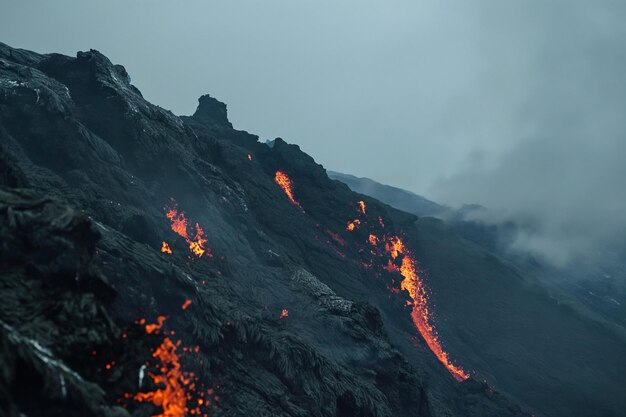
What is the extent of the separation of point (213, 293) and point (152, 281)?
27.8 ft

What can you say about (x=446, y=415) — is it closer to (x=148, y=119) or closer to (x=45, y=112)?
(x=148, y=119)

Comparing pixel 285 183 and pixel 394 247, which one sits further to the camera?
pixel 394 247

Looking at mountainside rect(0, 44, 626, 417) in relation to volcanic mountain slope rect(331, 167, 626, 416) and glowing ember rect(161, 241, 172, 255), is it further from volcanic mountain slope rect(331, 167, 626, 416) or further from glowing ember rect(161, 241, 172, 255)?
volcanic mountain slope rect(331, 167, 626, 416)

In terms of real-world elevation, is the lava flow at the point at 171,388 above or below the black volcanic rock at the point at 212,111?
below

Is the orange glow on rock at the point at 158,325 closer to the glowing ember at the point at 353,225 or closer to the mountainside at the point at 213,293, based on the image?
the mountainside at the point at 213,293

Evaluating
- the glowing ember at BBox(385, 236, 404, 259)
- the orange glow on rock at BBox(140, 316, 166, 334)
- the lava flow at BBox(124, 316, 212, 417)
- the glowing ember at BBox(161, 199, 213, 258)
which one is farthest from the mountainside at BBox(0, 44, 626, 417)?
the glowing ember at BBox(385, 236, 404, 259)

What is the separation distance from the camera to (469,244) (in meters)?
127

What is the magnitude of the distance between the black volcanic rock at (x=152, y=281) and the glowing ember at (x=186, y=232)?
97cm

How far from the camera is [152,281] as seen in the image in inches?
1083

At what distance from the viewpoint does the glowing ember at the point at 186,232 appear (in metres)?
41.0

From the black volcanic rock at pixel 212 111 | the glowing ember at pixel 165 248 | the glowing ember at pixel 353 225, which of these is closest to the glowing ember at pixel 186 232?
the glowing ember at pixel 165 248

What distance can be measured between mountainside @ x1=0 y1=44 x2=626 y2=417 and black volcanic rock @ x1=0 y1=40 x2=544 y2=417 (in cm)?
14

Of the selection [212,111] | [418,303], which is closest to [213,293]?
[418,303]

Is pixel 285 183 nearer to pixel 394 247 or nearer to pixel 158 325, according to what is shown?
pixel 394 247
